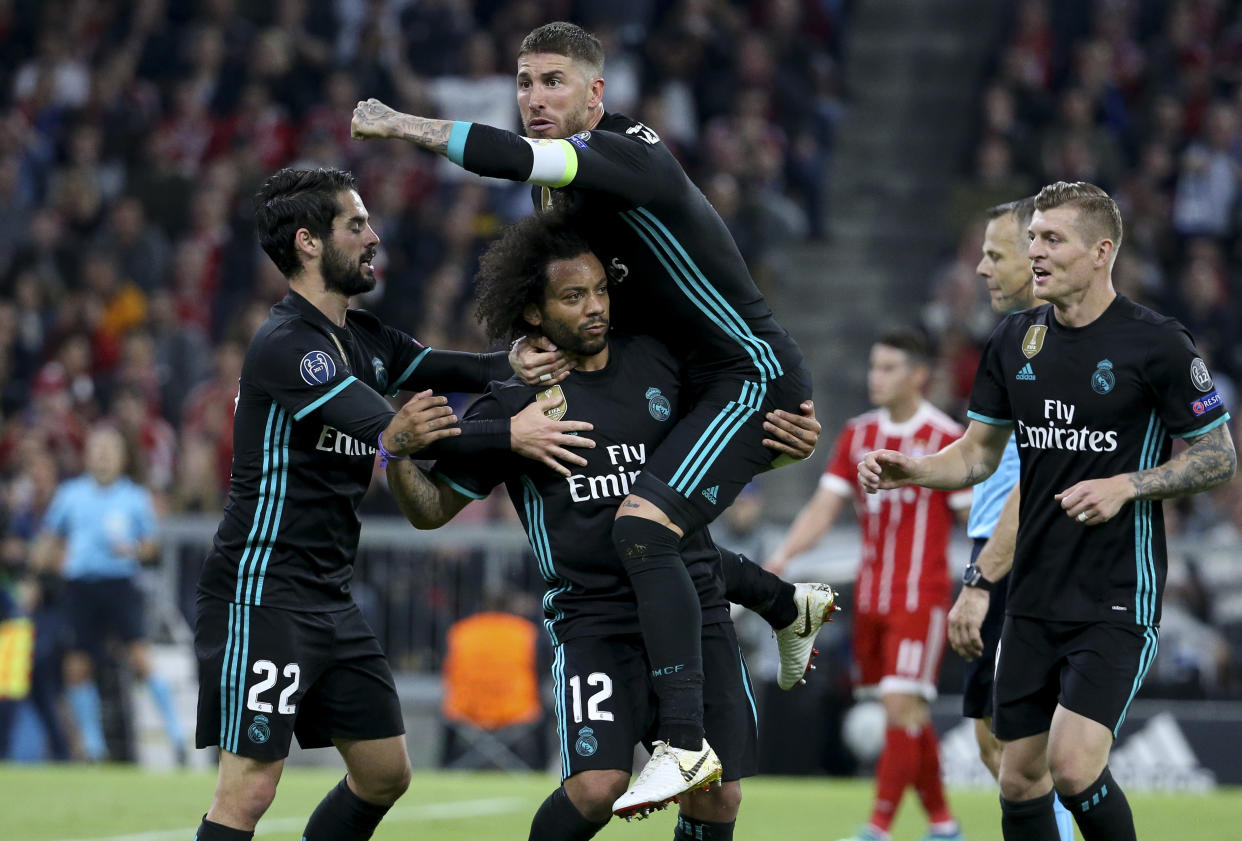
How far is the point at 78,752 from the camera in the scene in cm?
1360

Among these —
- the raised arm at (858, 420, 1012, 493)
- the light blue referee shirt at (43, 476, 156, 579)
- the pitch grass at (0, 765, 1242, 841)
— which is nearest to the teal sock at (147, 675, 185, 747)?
the pitch grass at (0, 765, 1242, 841)

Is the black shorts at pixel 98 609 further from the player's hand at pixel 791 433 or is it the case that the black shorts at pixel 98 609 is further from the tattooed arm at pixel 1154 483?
the tattooed arm at pixel 1154 483

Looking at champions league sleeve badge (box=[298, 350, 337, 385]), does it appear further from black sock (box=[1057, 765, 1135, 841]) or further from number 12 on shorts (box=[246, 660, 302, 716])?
black sock (box=[1057, 765, 1135, 841])

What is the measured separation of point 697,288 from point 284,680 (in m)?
1.86

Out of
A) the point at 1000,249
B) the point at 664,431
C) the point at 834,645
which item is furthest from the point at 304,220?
the point at 834,645

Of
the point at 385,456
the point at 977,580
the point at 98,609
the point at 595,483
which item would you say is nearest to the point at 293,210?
the point at 385,456

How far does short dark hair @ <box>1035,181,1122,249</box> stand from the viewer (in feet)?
19.3

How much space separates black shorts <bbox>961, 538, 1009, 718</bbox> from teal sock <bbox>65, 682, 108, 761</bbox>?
27.1ft

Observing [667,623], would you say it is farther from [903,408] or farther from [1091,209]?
[903,408]

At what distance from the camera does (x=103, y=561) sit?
12984 millimetres

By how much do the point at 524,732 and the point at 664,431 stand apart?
7.58m

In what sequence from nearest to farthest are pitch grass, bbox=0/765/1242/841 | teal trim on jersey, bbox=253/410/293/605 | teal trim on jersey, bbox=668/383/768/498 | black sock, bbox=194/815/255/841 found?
teal trim on jersey, bbox=668/383/768/498
black sock, bbox=194/815/255/841
teal trim on jersey, bbox=253/410/293/605
pitch grass, bbox=0/765/1242/841

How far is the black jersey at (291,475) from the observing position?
223 inches

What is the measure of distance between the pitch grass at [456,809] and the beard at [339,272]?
153 inches
